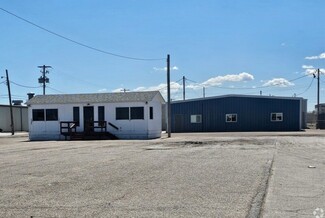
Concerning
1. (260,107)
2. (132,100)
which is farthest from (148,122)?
(260,107)

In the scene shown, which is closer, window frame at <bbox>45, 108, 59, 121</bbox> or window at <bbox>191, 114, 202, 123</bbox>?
window frame at <bbox>45, 108, 59, 121</bbox>

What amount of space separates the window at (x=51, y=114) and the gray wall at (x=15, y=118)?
87.7 feet

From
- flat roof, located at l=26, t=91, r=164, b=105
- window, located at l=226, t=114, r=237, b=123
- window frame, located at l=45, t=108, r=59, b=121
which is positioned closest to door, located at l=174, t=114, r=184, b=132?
window, located at l=226, t=114, r=237, b=123

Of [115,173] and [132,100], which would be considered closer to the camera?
[115,173]

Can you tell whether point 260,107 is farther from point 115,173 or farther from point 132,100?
point 115,173

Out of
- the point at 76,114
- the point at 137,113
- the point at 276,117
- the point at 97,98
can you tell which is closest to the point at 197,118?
the point at 276,117

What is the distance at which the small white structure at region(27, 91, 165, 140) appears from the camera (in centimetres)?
3120

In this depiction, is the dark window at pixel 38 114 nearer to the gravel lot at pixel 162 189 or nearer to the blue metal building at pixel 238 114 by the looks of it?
the blue metal building at pixel 238 114

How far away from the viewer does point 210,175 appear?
9953mm

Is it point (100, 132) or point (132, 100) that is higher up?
point (132, 100)

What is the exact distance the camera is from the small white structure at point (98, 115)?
31.2m

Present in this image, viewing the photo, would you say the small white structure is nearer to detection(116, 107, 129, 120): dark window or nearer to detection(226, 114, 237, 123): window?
detection(116, 107, 129, 120): dark window

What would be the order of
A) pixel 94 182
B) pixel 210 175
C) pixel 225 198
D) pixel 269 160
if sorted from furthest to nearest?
pixel 269 160, pixel 210 175, pixel 94 182, pixel 225 198

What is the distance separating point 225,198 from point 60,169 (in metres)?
5.86
